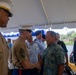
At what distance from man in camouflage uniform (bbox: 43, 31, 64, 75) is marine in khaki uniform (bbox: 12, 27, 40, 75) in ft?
0.47

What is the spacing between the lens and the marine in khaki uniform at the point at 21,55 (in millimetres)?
2338

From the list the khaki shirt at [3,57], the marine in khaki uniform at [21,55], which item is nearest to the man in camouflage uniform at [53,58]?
the marine in khaki uniform at [21,55]

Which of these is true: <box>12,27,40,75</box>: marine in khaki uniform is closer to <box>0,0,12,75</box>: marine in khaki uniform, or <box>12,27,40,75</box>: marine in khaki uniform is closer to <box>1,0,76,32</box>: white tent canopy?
<box>0,0,12,75</box>: marine in khaki uniform

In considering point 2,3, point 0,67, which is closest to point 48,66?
point 0,67

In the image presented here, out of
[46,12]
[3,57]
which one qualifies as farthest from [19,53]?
[46,12]

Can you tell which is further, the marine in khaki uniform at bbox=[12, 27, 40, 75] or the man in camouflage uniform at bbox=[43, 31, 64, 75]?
Answer: the man in camouflage uniform at bbox=[43, 31, 64, 75]

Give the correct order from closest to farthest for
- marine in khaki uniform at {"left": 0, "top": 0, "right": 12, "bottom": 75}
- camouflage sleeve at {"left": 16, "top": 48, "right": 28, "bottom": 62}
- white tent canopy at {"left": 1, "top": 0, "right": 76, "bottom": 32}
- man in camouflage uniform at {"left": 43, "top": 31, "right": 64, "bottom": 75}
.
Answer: marine in khaki uniform at {"left": 0, "top": 0, "right": 12, "bottom": 75}
camouflage sleeve at {"left": 16, "top": 48, "right": 28, "bottom": 62}
man in camouflage uniform at {"left": 43, "top": 31, "right": 64, "bottom": 75}
white tent canopy at {"left": 1, "top": 0, "right": 76, "bottom": 32}

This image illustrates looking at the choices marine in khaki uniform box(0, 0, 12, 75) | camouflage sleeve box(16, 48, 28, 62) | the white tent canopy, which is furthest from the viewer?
the white tent canopy

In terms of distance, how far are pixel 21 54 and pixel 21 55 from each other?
0.04ft

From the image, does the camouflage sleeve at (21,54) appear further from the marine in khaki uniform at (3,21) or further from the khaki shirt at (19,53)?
the marine in khaki uniform at (3,21)

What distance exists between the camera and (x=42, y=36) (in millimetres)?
4074

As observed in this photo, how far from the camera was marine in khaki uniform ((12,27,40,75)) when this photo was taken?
2338 mm

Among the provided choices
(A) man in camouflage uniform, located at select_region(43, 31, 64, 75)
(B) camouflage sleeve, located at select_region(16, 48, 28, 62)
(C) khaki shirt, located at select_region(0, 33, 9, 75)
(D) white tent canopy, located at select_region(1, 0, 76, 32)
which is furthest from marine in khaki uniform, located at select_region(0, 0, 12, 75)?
(D) white tent canopy, located at select_region(1, 0, 76, 32)

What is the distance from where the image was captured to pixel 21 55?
2348mm
